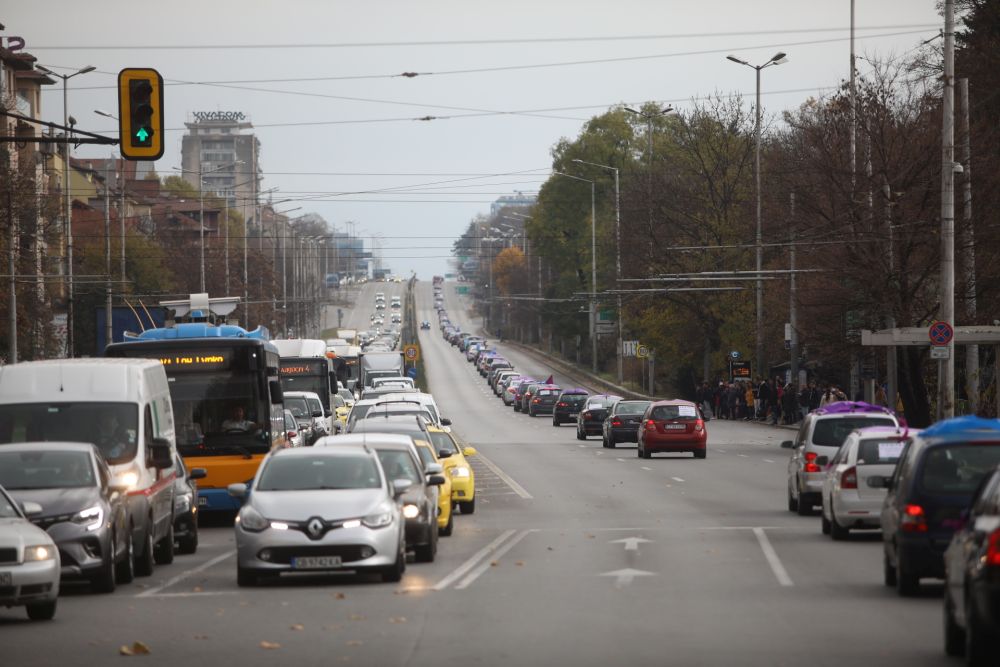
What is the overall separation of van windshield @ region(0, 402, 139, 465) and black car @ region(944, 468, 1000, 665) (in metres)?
11.3

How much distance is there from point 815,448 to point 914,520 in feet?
39.5

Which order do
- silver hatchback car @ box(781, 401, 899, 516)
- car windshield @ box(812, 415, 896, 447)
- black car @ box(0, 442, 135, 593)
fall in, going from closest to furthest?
black car @ box(0, 442, 135, 593) → silver hatchback car @ box(781, 401, 899, 516) → car windshield @ box(812, 415, 896, 447)

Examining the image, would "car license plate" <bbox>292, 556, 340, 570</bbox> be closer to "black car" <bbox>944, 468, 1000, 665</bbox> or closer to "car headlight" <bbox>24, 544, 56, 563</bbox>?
"car headlight" <bbox>24, 544, 56, 563</bbox>

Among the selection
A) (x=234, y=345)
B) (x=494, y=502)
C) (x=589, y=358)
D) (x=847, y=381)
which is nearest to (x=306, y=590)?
(x=234, y=345)

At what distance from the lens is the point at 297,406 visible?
44562 mm

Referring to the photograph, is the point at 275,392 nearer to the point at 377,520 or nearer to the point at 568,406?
the point at 377,520

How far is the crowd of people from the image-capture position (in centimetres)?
6194

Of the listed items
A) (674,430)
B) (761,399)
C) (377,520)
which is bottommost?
(761,399)

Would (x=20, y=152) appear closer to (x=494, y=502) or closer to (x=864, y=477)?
(x=494, y=502)

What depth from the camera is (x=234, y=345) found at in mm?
29094

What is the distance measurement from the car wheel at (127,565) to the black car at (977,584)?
9.53 m

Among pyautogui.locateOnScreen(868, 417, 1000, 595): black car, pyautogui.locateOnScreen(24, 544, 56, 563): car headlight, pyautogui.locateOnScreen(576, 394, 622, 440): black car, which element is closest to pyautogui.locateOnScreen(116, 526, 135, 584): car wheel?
pyautogui.locateOnScreen(24, 544, 56, 563): car headlight

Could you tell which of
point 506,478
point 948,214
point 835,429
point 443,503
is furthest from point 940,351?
point 443,503

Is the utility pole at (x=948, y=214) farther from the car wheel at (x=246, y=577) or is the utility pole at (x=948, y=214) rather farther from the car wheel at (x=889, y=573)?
the car wheel at (x=246, y=577)
